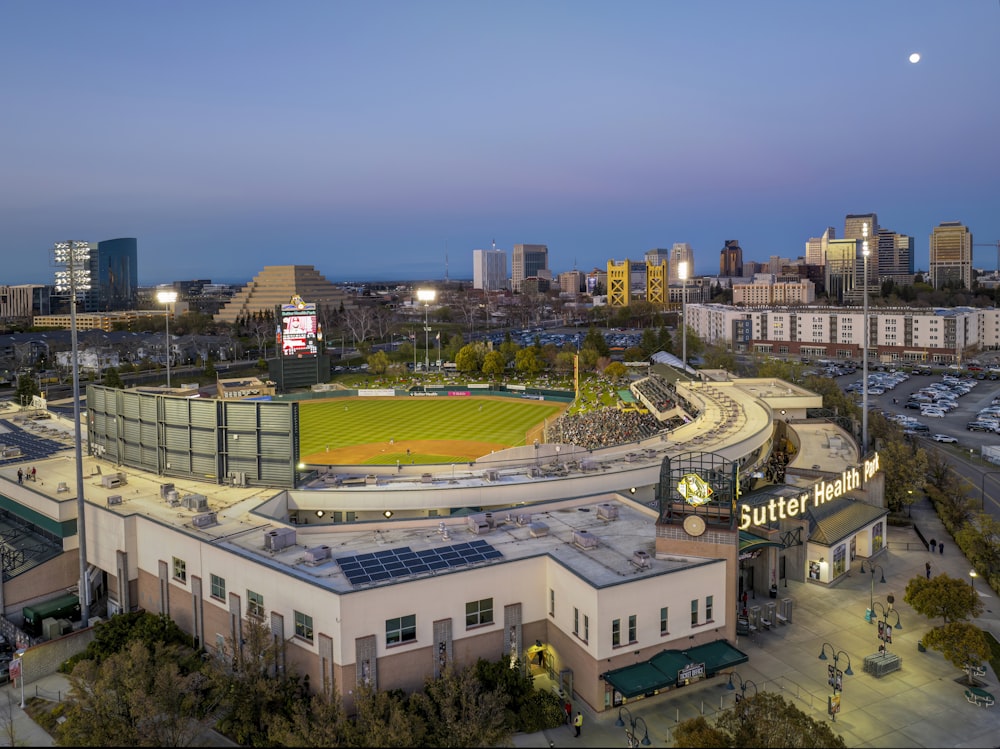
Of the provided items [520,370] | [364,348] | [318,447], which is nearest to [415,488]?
[318,447]

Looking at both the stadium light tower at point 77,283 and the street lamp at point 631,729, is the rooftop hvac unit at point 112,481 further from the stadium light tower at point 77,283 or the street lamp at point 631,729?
the street lamp at point 631,729

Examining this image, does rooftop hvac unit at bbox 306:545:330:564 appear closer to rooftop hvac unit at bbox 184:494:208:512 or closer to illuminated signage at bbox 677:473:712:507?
rooftop hvac unit at bbox 184:494:208:512

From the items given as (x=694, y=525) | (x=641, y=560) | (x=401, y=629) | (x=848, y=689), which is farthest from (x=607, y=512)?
(x=401, y=629)

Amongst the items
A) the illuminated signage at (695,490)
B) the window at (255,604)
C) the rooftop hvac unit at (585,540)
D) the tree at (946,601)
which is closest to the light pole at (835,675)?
the tree at (946,601)

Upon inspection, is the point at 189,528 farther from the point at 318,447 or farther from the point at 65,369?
the point at 65,369

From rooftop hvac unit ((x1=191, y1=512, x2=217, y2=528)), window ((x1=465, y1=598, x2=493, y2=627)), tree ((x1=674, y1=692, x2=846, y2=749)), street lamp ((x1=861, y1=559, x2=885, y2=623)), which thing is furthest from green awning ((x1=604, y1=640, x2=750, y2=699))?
rooftop hvac unit ((x1=191, y1=512, x2=217, y2=528))

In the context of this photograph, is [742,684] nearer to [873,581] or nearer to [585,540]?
[585,540]

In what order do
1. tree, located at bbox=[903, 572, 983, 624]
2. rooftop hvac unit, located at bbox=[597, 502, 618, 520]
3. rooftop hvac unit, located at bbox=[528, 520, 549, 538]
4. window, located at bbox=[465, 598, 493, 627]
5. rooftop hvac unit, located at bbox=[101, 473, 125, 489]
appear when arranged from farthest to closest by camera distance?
rooftop hvac unit, located at bbox=[101, 473, 125, 489]
rooftop hvac unit, located at bbox=[597, 502, 618, 520]
rooftop hvac unit, located at bbox=[528, 520, 549, 538]
tree, located at bbox=[903, 572, 983, 624]
window, located at bbox=[465, 598, 493, 627]
